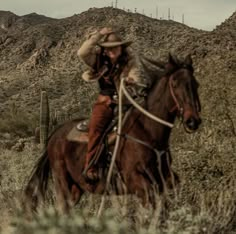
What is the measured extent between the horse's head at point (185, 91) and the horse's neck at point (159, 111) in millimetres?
103

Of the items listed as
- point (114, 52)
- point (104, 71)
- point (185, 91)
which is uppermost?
point (114, 52)

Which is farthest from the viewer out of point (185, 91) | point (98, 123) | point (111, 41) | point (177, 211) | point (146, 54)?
point (146, 54)

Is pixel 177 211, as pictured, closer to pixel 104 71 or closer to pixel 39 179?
pixel 104 71

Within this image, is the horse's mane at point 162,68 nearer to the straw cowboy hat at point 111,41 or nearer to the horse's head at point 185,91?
the horse's head at point 185,91

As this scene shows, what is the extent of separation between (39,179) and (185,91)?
11.0 ft

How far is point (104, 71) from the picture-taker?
36.0 feet

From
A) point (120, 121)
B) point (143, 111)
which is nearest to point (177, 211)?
point (143, 111)

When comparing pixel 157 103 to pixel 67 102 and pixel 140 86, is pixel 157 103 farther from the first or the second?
pixel 67 102

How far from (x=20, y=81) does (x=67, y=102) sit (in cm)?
875

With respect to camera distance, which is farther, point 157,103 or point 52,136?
point 52,136

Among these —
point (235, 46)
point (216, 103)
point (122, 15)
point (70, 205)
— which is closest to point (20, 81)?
point (122, 15)

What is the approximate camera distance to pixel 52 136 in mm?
12023

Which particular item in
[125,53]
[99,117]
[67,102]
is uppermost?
[125,53]

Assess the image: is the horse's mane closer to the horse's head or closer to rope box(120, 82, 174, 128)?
the horse's head
